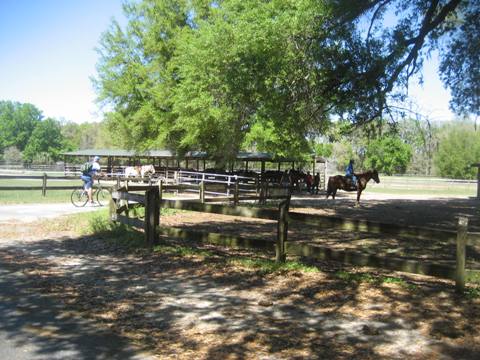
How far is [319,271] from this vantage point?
7.74 meters

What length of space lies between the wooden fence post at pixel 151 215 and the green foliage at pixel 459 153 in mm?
88443

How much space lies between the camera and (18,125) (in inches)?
5512

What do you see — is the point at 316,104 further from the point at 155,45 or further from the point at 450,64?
the point at 155,45

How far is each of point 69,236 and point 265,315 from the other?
7384 millimetres

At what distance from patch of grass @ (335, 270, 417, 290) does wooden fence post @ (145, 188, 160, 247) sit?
4010 mm

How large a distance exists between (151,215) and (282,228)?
3095 millimetres

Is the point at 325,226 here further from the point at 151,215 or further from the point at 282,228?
the point at 151,215

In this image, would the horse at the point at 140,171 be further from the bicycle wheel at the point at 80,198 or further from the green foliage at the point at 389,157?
the green foliage at the point at 389,157

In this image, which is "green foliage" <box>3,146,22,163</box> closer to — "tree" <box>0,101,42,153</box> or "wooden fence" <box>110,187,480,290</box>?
"tree" <box>0,101,42,153</box>

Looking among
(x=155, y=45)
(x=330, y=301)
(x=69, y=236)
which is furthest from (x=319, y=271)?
(x=155, y=45)

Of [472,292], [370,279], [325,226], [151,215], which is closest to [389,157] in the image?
[151,215]

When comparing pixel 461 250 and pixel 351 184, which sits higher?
pixel 351 184

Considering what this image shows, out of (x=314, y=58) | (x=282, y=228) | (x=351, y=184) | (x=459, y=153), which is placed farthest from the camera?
(x=459, y=153)

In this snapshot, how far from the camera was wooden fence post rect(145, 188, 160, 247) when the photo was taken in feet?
31.8
